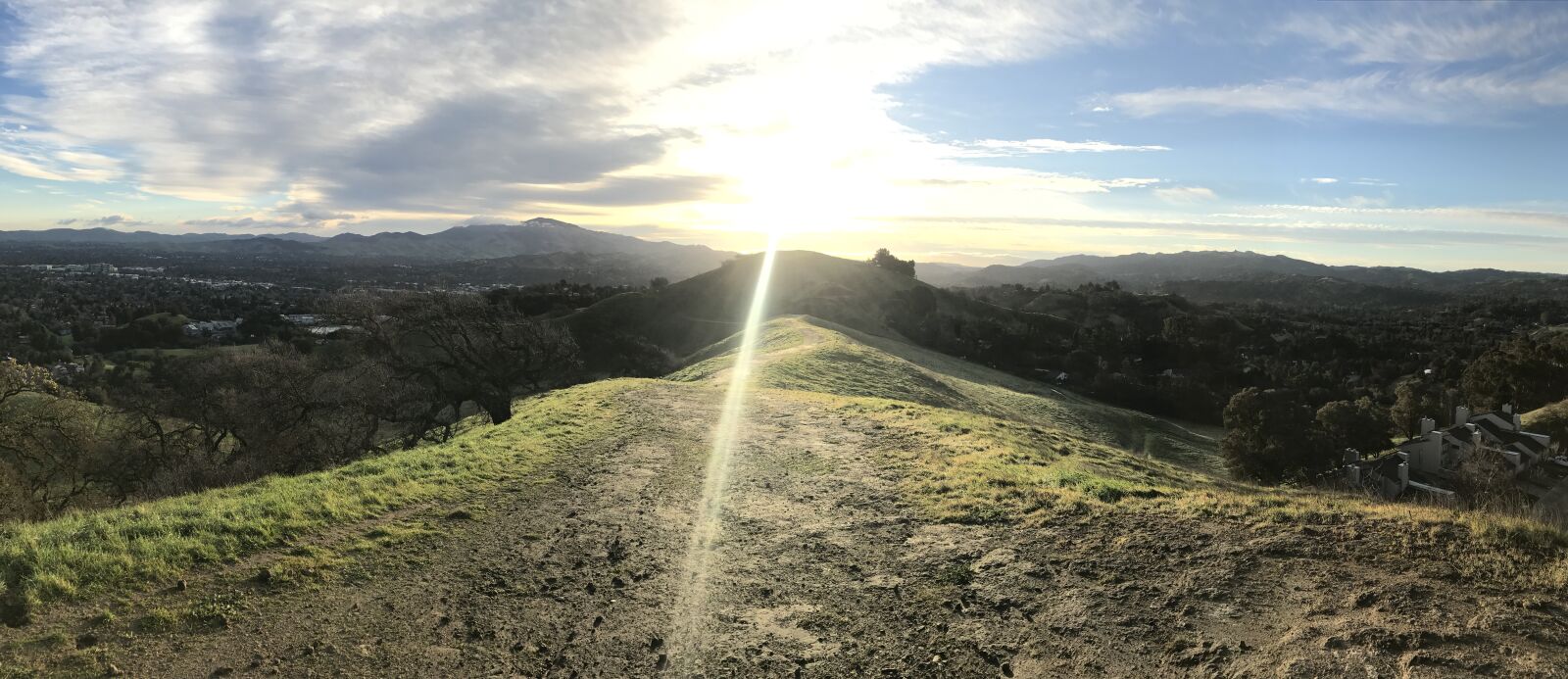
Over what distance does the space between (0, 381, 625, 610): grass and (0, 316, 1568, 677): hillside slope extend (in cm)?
5

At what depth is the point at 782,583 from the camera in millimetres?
9922

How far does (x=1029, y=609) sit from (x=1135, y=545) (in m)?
2.47

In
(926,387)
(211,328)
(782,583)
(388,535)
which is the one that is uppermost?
(388,535)

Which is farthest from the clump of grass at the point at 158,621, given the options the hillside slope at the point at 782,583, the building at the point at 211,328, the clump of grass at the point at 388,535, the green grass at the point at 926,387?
the building at the point at 211,328

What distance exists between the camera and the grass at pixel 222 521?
8086mm

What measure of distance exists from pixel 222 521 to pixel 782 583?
330 inches

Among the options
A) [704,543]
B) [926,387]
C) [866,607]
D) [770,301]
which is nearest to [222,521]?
[704,543]

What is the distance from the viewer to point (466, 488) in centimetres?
1351

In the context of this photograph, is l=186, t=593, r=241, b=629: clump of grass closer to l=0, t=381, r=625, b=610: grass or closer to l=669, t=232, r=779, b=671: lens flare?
l=0, t=381, r=625, b=610: grass

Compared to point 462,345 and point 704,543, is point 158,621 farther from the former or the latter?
point 462,345

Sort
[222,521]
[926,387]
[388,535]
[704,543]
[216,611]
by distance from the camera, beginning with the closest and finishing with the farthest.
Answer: [216,611]
[222,521]
[388,535]
[704,543]
[926,387]

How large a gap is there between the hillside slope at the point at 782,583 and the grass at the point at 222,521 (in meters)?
0.05

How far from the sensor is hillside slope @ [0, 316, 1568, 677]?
7055mm

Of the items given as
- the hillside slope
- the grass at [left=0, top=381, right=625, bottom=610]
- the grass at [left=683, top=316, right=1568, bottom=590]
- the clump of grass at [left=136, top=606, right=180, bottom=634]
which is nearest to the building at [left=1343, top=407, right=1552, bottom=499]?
the grass at [left=683, top=316, right=1568, bottom=590]
